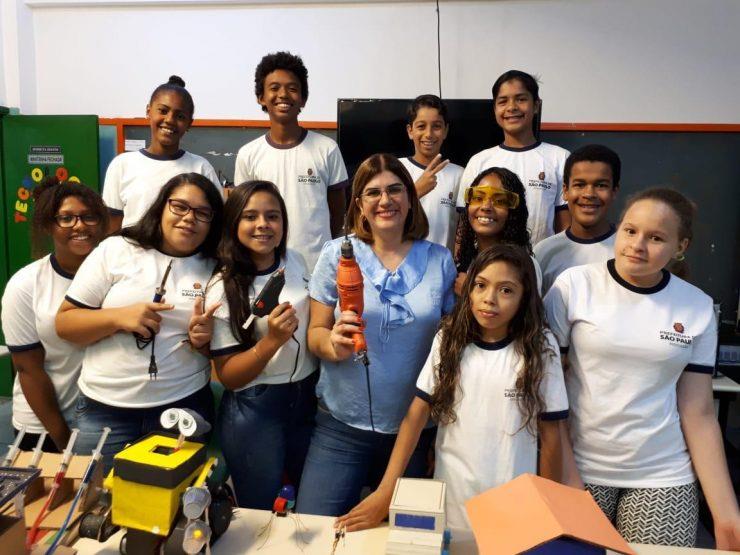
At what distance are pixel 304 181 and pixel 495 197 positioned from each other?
3.71 feet

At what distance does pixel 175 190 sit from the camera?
1884mm

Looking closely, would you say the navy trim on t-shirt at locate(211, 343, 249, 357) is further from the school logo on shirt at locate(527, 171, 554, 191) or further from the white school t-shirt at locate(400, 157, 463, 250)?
the school logo on shirt at locate(527, 171, 554, 191)

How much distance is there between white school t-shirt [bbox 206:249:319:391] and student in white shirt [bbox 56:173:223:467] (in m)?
0.05

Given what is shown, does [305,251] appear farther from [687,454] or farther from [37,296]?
[687,454]

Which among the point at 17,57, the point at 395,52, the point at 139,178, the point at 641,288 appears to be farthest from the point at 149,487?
the point at 17,57

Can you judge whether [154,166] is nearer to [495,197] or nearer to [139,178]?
[139,178]

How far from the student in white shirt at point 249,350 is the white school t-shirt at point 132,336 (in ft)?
0.36

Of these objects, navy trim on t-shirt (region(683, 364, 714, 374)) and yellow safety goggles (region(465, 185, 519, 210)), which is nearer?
navy trim on t-shirt (region(683, 364, 714, 374))

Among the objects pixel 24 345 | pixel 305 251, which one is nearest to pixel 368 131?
pixel 305 251

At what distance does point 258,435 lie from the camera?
1.87 meters

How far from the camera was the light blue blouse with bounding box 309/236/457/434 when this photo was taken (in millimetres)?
1774

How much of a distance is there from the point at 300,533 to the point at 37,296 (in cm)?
138

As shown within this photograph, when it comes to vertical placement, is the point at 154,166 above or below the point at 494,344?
above

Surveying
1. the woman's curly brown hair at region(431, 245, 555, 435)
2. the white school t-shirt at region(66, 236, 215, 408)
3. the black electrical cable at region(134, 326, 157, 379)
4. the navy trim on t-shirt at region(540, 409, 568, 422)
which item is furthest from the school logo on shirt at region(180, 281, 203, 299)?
the navy trim on t-shirt at region(540, 409, 568, 422)
